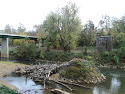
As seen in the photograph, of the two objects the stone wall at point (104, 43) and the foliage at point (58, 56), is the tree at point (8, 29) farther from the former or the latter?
the stone wall at point (104, 43)

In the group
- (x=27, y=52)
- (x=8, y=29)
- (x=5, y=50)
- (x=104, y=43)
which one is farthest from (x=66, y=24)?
(x=8, y=29)

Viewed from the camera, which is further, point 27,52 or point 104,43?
point 27,52

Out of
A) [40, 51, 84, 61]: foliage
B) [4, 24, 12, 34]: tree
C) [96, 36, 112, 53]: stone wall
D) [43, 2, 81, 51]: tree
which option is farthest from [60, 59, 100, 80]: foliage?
[4, 24, 12, 34]: tree

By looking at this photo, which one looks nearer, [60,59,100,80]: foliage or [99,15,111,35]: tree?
[60,59,100,80]: foliage

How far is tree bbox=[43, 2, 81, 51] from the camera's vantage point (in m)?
35.3

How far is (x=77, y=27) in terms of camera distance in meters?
35.2

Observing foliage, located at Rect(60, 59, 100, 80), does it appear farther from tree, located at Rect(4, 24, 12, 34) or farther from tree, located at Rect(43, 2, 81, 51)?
tree, located at Rect(4, 24, 12, 34)

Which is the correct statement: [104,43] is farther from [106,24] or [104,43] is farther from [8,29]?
[8,29]

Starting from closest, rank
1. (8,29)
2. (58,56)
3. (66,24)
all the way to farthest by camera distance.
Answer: (58,56) < (66,24) < (8,29)

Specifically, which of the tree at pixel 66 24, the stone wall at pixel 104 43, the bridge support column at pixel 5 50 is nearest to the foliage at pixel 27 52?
the bridge support column at pixel 5 50

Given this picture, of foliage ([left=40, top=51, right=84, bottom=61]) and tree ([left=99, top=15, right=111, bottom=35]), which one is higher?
tree ([left=99, top=15, right=111, bottom=35])

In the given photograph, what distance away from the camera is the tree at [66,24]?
35344 millimetres

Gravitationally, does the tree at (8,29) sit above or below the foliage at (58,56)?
above

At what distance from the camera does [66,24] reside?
35.8m
